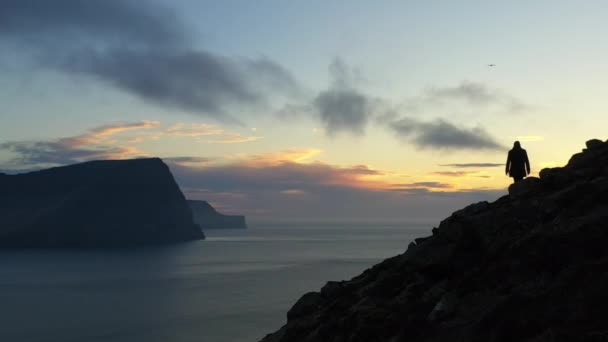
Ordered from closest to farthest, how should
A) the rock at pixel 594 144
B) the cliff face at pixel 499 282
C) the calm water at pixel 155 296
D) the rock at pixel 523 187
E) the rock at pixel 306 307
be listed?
the cliff face at pixel 499 282 → the rock at pixel 523 187 → the rock at pixel 306 307 → the rock at pixel 594 144 → the calm water at pixel 155 296

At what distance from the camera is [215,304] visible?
4183 inches

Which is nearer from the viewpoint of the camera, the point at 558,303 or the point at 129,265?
the point at 558,303

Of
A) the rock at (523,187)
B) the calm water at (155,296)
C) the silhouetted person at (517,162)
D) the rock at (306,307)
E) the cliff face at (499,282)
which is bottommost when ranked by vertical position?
the calm water at (155,296)

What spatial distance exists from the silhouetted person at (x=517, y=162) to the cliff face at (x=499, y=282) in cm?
371

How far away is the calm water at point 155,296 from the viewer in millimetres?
83750

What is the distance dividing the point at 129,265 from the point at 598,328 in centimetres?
19165

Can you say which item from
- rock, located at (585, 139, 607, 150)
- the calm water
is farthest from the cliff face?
the calm water

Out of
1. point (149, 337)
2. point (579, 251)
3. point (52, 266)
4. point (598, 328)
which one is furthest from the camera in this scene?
point (52, 266)

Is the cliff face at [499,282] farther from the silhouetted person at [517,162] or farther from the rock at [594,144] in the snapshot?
the silhouetted person at [517,162]

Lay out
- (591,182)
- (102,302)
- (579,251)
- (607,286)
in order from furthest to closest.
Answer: (102,302) < (591,182) < (579,251) < (607,286)

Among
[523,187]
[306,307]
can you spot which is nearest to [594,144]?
[523,187]

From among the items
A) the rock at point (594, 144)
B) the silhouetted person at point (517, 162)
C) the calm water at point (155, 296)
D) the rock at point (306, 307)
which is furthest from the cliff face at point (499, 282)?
the calm water at point (155, 296)

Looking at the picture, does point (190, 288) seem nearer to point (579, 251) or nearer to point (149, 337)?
point (149, 337)

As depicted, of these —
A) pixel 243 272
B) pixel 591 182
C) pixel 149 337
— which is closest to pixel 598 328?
pixel 591 182
